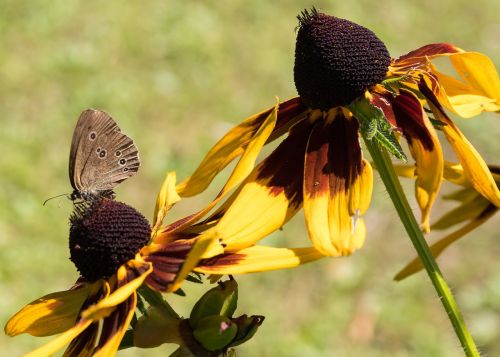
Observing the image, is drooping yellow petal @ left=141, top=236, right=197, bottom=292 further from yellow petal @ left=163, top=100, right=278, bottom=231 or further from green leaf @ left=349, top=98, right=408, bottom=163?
green leaf @ left=349, top=98, right=408, bottom=163

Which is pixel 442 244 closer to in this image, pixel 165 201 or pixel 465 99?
pixel 465 99

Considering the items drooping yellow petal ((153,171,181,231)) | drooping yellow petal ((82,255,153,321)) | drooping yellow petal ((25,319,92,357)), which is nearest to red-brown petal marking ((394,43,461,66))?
drooping yellow petal ((153,171,181,231))

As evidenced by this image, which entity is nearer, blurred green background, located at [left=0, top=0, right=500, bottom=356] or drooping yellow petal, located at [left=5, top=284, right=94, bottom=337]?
drooping yellow petal, located at [left=5, top=284, right=94, bottom=337]

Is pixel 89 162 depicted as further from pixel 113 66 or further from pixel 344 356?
pixel 113 66

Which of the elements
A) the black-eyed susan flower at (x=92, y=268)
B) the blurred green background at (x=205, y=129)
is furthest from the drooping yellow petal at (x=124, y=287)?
the blurred green background at (x=205, y=129)

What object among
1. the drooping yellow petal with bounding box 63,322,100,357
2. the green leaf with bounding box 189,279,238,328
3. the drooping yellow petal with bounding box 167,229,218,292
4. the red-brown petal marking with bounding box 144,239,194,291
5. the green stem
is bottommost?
the green leaf with bounding box 189,279,238,328

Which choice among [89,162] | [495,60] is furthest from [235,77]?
[89,162]

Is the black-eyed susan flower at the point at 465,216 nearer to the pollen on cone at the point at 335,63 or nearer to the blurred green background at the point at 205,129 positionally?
the pollen on cone at the point at 335,63
